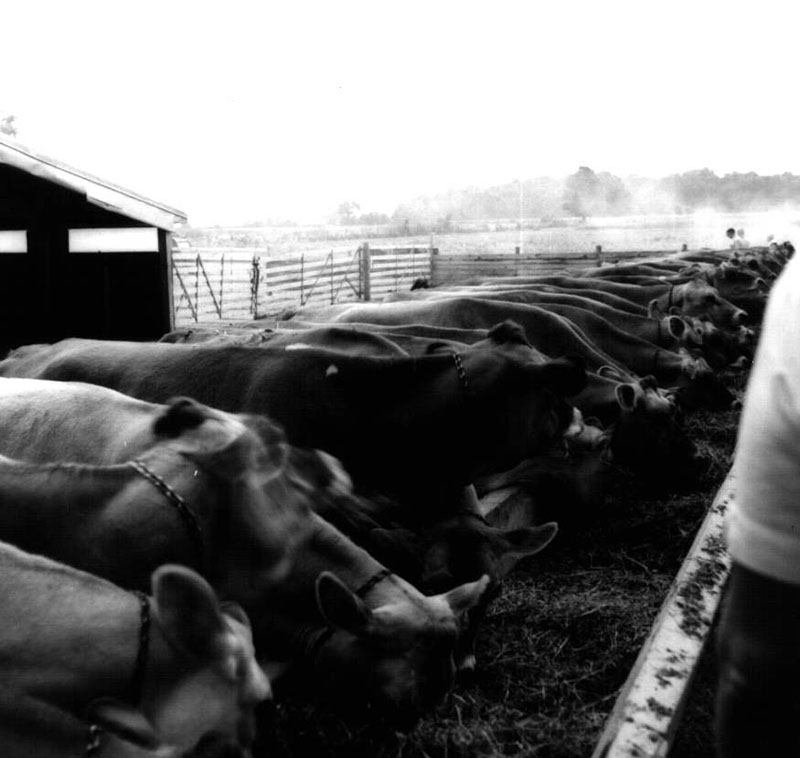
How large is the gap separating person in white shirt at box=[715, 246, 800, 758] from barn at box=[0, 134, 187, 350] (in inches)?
411

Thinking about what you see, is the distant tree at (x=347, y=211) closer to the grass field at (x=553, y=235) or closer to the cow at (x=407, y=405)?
the grass field at (x=553, y=235)

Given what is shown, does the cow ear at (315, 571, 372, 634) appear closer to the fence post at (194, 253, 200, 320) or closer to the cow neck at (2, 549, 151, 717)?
the cow neck at (2, 549, 151, 717)

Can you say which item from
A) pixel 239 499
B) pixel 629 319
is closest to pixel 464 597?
pixel 239 499

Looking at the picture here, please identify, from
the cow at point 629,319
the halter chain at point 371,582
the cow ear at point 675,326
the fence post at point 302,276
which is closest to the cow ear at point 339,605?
the halter chain at point 371,582

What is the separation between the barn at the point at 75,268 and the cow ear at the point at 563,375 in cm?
772

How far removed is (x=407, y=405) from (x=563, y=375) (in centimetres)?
91

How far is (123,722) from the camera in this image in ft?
6.55

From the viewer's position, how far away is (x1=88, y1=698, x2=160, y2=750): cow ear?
198 cm

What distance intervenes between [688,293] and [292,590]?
33.5 feet

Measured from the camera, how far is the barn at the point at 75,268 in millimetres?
11992

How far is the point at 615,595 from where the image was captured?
518 centimetres

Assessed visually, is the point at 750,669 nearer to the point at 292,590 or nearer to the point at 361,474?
the point at 292,590

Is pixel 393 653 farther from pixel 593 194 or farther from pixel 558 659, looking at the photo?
pixel 593 194

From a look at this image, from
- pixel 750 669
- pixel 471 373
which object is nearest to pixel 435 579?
pixel 471 373
